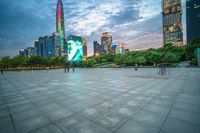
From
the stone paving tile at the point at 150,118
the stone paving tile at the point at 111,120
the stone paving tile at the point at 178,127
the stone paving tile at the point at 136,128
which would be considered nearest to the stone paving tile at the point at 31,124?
the stone paving tile at the point at 111,120

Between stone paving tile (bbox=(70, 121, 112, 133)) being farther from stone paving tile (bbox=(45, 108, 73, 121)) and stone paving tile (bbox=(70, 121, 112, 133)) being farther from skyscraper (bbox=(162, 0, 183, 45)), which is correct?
skyscraper (bbox=(162, 0, 183, 45))

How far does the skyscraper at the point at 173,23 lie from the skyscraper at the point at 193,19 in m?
19.4

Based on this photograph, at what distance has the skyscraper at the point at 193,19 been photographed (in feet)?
465

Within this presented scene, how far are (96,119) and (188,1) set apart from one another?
213 m

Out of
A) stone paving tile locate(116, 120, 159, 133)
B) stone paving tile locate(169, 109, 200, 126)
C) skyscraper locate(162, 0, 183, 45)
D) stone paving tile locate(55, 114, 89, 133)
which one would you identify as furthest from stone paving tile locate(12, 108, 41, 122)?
skyscraper locate(162, 0, 183, 45)

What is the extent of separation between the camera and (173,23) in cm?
18800

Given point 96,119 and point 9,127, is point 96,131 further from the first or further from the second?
point 9,127

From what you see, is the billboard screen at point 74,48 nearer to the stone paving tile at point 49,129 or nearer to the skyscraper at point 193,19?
the stone paving tile at point 49,129

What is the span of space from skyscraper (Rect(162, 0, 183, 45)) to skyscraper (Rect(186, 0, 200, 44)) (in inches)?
764

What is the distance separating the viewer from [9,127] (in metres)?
3.44

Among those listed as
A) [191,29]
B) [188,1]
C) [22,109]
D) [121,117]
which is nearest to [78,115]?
[121,117]

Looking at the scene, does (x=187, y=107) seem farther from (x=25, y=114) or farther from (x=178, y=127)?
(x=25, y=114)

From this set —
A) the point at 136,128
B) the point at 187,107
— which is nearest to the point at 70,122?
the point at 136,128

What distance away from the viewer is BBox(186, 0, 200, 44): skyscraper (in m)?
142
